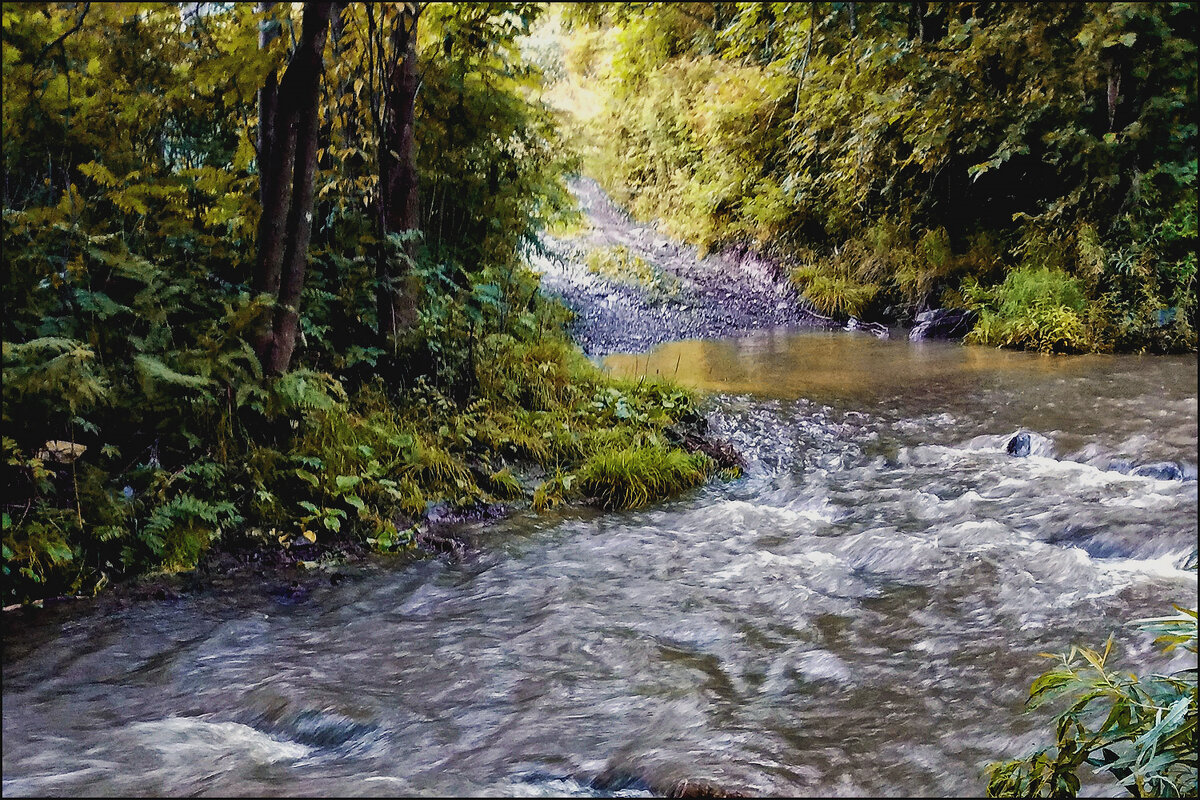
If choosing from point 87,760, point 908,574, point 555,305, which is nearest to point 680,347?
point 555,305

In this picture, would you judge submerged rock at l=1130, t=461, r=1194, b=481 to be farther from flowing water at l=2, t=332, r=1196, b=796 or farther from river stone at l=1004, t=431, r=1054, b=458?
river stone at l=1004, t=431, r=1054, b=458

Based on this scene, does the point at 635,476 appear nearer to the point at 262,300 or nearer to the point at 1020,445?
the point at 262,300

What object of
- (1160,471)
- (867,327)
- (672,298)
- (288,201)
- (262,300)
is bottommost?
(1160,471)

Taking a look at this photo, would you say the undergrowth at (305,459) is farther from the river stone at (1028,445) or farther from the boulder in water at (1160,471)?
the boulder in water at (1160,471)

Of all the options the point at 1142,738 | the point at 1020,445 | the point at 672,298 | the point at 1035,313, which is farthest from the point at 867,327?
the point at 1142,738

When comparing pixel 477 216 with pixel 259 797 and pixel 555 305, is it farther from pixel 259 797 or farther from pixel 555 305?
pixel 259 797

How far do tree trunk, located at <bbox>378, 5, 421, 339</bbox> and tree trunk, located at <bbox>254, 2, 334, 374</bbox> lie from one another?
109 centimetres

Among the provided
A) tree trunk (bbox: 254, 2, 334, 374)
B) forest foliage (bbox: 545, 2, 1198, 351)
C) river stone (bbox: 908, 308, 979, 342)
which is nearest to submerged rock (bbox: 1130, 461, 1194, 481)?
forest foliage (bbox: 545, 2, 1198, 351)

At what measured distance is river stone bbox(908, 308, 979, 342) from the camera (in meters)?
9.75

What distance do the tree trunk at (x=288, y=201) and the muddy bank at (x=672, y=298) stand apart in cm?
515

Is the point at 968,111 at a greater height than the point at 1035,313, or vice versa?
the point at 968,111

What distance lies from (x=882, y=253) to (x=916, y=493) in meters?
4.76

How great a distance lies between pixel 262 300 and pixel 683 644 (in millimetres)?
2874

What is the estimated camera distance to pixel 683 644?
3.43 m
